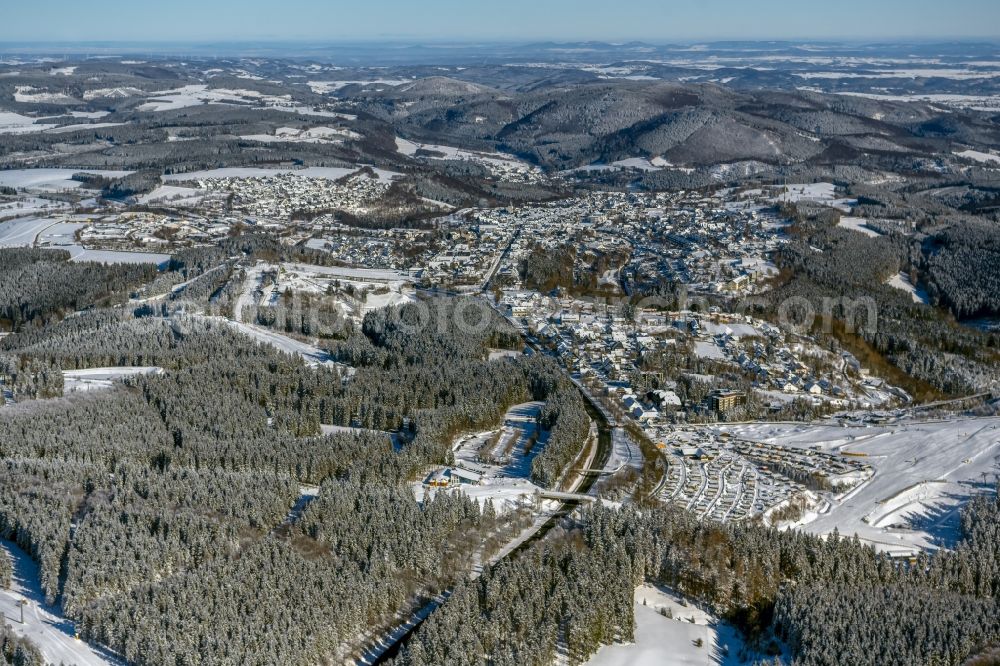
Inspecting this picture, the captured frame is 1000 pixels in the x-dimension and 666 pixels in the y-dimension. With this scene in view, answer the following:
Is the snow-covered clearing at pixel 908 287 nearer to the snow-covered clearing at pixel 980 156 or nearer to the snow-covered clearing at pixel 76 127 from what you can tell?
the snow-covered clearing at pixel 980 156

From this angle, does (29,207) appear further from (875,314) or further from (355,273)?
(875,314)

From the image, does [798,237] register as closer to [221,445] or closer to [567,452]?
[567,452]

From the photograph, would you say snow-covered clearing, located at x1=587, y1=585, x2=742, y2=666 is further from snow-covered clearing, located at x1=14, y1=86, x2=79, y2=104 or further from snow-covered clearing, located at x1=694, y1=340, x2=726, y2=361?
snow-covered clearing, located at x1=14, y1=86, x2=79, y2=104

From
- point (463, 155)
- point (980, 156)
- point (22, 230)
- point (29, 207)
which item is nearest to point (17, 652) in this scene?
point (22, 230)

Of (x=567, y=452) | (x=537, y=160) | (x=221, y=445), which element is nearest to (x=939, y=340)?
(x=567, y=452)

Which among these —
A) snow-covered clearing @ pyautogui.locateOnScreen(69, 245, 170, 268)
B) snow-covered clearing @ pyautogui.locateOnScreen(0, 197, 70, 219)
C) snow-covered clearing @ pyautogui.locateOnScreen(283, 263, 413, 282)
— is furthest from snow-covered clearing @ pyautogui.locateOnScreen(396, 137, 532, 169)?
snow-covered clearing @ pyautogui.locateOnScreen(69, 245, 170, 268)

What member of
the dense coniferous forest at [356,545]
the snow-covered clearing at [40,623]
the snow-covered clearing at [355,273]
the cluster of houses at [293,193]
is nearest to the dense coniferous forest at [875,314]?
the dense coniferous forest at [356,545]
